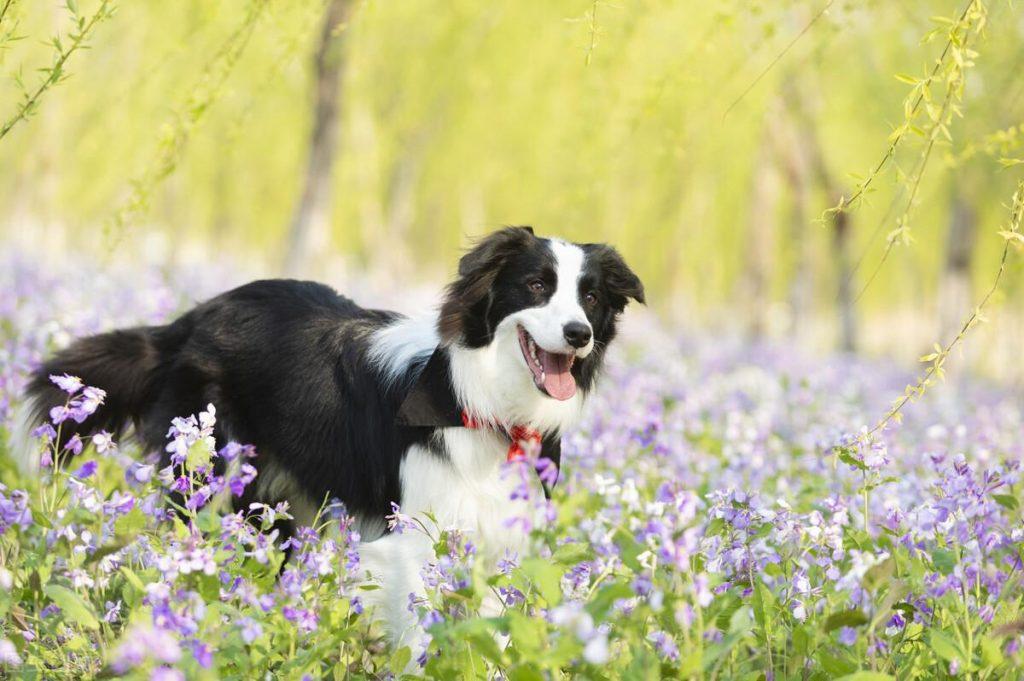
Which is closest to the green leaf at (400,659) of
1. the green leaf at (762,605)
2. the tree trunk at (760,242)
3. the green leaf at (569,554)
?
the green leaf at (569,554)

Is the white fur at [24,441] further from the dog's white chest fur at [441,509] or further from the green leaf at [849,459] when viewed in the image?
the green leaf at [849,459]

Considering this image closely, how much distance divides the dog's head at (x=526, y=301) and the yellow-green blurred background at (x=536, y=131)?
80 cm

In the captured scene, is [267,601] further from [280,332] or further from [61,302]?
[61,302]

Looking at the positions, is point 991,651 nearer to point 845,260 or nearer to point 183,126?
point 183,126

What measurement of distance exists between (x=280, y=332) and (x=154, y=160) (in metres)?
0.85

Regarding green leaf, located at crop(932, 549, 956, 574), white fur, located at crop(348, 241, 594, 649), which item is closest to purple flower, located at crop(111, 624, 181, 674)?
white fur, located at crop(348, 241, 594, 649)

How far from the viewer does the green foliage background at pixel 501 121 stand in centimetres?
712

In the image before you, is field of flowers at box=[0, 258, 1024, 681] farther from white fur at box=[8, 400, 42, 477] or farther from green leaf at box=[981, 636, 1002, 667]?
white fur at box=[8, 400, 42, 477]

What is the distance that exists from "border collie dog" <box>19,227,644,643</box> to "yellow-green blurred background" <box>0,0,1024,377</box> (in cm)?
62

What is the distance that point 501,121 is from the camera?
74.0 ft

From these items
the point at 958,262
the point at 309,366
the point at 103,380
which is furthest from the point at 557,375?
the point at 958,262

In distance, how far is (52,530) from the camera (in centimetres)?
303

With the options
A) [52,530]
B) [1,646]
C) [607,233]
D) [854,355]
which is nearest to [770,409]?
[52,530]

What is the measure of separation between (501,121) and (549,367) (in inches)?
755
